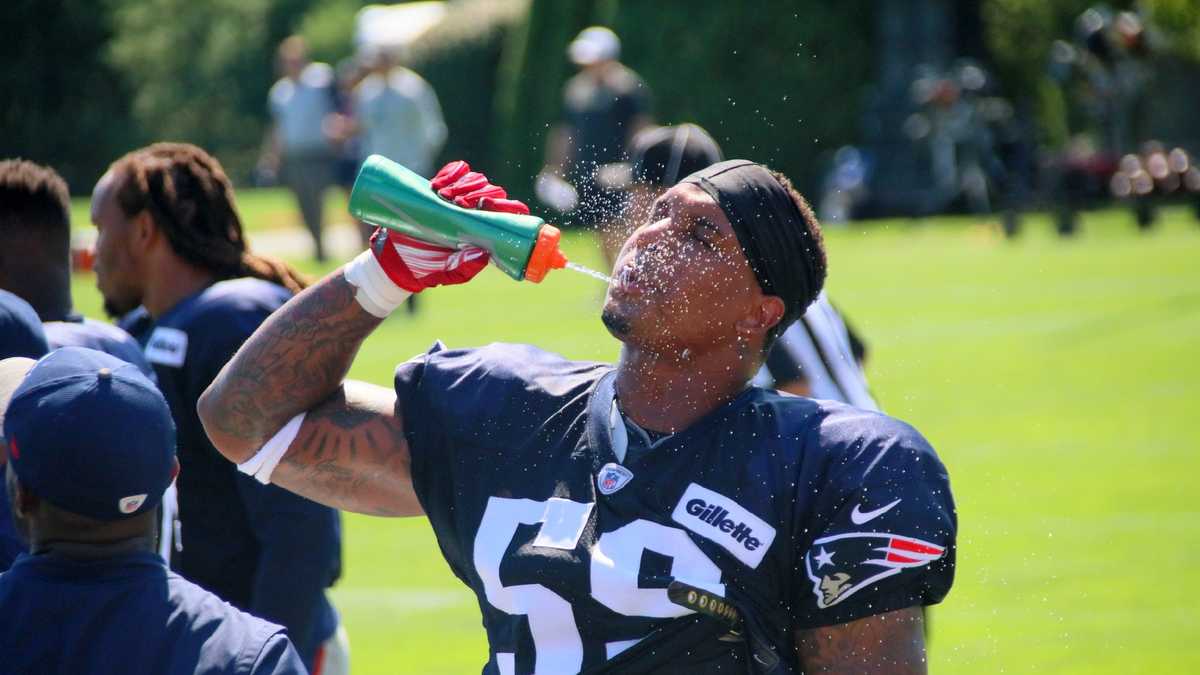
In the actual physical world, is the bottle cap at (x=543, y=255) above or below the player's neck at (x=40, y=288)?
above

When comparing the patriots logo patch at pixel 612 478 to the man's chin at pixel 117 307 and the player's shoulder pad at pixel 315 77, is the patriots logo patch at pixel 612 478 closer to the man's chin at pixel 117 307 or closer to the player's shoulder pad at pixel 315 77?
the man's chin at pixel 117 307

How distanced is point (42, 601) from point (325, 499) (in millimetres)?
911

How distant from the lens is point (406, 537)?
8.50m

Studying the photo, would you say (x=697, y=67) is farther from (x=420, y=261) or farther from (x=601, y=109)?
→ (x=420, y=261)

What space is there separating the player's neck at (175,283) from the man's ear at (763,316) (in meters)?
1.92

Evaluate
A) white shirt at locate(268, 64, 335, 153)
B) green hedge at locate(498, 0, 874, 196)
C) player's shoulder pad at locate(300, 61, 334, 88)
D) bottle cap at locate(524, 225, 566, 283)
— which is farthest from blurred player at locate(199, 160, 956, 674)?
green hedge at locate(498, 0, 874, 196)

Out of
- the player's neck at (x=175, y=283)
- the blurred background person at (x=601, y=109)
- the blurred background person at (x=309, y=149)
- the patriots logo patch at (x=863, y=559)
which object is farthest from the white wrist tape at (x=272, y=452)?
the blurred background person at (x=309, y=149)

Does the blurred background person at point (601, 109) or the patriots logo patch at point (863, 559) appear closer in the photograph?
the patriots logo patch at point (863, 559)

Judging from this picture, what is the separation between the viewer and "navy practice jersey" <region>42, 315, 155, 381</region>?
405 centimetres

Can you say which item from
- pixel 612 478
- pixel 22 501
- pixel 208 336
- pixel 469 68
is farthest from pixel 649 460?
pixel 469 68

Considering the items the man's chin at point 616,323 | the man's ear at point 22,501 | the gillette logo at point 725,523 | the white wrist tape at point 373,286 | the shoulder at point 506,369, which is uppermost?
the man's chin at point 616,323

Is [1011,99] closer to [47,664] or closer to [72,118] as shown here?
[72,118]

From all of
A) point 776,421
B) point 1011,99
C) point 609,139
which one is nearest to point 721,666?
point 776,421

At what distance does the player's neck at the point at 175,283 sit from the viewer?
4.58 meters
